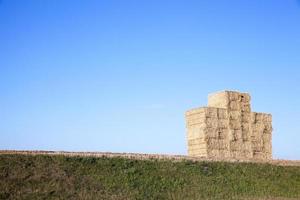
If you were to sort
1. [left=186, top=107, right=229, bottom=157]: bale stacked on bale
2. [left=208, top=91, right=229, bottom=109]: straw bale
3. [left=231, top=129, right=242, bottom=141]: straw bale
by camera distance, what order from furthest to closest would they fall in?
[left=208, top=91, right=229, bottom=109]: straw bale, [left=231, top=129, right=242, bottom=141]: straw bale, [left=186, top=107, right=229, bottom=157]: bale stacked on bale

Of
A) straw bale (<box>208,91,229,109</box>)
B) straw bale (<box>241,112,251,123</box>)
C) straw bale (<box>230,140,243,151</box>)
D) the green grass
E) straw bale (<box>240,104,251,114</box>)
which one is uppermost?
straw bale (<box>208,91,229,109</box>)

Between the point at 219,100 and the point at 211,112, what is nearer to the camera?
the point at 211,112

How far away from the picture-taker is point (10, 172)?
72.8ft

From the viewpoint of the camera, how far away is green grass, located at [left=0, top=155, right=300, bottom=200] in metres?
21.5

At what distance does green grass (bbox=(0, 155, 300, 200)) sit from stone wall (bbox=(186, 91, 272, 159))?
3436mm

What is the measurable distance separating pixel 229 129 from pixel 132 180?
444 inches

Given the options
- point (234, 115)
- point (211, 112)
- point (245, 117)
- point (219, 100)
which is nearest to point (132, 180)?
point (211, 112)

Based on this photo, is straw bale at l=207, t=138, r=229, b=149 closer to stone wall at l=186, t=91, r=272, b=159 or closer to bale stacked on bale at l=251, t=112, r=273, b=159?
stone wall at l=186, t=91, r=272, b=159

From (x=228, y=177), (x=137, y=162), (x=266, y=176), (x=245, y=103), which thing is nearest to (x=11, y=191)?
(x=137, y=162)

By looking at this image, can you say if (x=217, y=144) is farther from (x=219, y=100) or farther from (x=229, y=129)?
(x=219, y=100)

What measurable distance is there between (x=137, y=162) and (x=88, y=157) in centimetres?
248

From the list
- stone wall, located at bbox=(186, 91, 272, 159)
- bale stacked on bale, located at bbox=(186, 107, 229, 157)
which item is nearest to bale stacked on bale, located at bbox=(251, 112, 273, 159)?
stone wall, located at bbox=(186, 91, 272, 159)

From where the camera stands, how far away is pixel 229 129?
33.7m

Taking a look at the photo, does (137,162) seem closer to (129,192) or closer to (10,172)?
(129,192)
